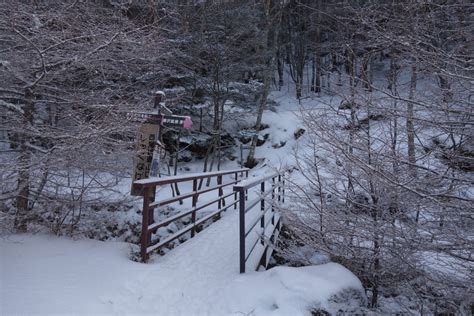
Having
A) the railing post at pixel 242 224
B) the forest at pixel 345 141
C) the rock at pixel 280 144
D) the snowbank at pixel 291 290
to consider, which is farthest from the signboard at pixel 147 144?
the rock at pixel 280 144

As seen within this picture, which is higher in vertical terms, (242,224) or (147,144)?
(147,144)

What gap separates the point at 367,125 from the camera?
5027mm

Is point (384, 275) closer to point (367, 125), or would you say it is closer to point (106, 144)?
point (367, 125)

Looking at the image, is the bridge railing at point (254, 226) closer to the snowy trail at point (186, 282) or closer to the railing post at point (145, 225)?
the snowy trail at point (186, 282)

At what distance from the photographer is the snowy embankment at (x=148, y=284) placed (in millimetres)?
3279

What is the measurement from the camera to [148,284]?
3869 millimetres

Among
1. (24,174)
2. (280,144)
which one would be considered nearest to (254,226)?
(24,174)

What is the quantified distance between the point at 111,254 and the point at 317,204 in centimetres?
301

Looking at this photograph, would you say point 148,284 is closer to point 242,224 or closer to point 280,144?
point 242,224

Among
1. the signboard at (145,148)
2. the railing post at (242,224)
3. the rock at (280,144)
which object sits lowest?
the rock at (280,144)

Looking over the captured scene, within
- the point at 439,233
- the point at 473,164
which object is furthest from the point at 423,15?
the point at 439,233

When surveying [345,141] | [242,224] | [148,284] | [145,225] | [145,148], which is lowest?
[148,284]

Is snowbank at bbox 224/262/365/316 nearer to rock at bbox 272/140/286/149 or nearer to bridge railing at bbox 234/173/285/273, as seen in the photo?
bridge railing at bbox 234/173/285/273

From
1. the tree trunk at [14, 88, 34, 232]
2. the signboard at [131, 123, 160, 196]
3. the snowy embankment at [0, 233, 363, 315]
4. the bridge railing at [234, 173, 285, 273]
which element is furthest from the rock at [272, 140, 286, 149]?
the tree trunk at [14, 88, 34, 232]
